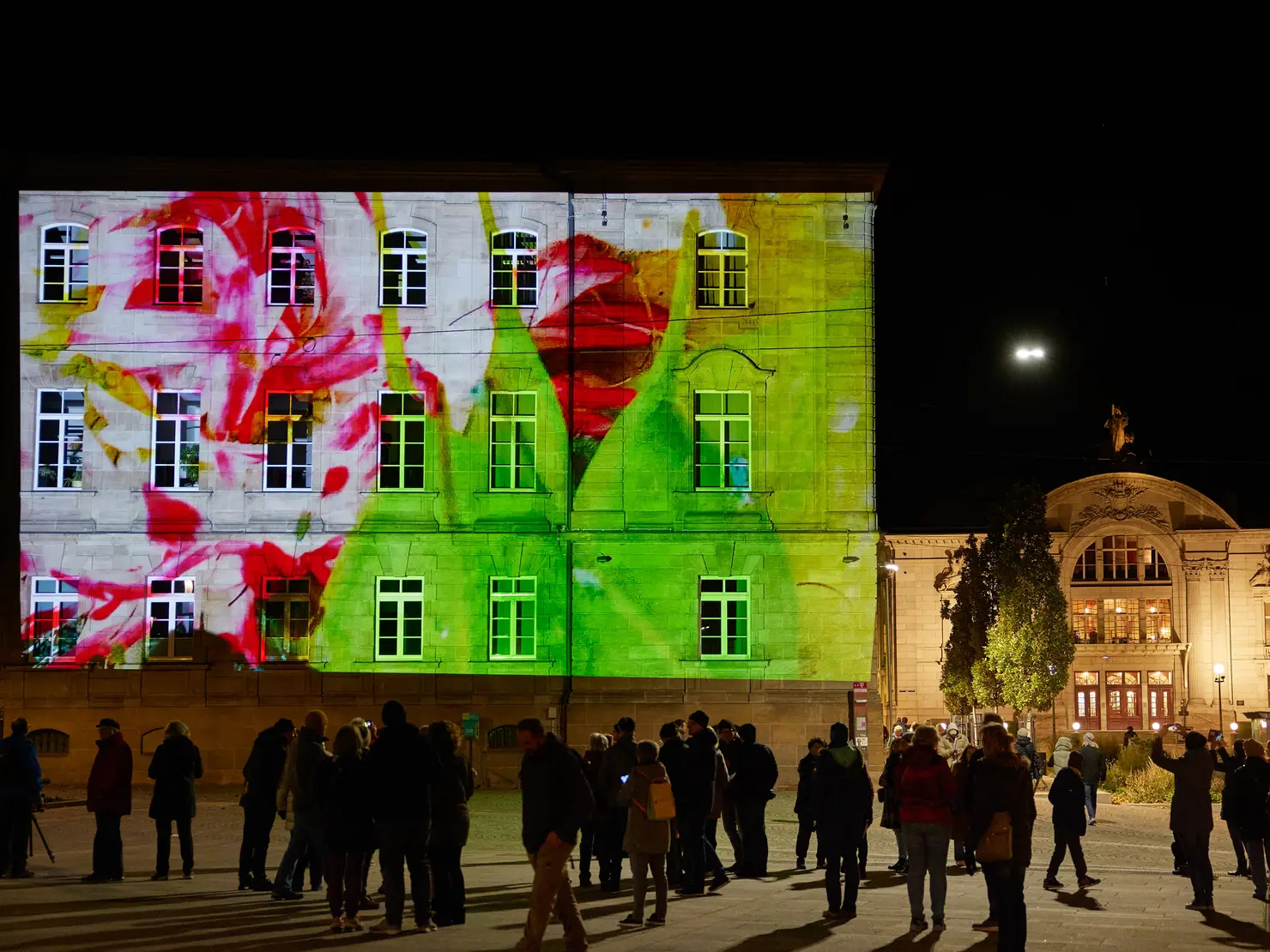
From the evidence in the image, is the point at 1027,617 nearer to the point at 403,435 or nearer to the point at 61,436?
the point at 403,435

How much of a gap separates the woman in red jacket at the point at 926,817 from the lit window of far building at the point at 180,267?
25.7 m

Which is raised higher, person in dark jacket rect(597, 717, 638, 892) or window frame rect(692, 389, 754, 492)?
window frame rect(692, 389, 754, 492)

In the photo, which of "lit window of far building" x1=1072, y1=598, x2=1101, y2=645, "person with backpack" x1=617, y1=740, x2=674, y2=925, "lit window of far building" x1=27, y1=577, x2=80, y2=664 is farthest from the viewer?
"lit window of far building" x1=1072, y1=598, x2=1101, y2=645

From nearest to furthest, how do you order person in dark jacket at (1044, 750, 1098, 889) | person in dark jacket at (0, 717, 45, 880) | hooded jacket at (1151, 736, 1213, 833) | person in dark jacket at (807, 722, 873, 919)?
person in dark jacket at (807, 722, 873, 919) < hooded jacket at (1151, 736, 1213, 833) < person in dark jacket at (0, 717, 45, 880) < person in dark jacket at (1044, 750, 1098, 889)

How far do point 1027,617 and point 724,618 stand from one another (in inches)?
686

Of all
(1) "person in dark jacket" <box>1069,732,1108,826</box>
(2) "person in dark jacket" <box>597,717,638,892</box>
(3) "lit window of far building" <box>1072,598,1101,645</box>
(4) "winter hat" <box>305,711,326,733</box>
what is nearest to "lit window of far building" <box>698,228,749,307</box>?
(1) "person in dark jacket" <box>1069,732,1108,826</box>

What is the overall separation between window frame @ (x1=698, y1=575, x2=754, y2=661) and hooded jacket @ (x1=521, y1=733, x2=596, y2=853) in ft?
76.5

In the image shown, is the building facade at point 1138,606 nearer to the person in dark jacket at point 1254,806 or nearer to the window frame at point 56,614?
the window frame at point 56,614

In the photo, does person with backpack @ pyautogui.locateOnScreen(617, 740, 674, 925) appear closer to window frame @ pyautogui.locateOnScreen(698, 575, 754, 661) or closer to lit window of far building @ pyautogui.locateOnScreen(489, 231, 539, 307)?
window frame @ pyautogui.locateOnScreen(698, 575, 754, 661)

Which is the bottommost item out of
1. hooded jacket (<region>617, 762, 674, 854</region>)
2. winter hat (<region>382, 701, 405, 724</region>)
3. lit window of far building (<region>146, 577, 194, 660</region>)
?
hooded jacket (<region>617, 762, 674, 854</region>)

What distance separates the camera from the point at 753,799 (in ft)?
61.7

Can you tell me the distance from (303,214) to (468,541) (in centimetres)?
844

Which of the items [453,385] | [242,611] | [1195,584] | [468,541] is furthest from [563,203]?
[1195,584]

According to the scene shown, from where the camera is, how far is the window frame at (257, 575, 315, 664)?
3469cm
